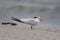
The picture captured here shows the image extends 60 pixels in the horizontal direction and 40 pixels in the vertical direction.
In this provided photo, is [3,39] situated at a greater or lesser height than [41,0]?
greater

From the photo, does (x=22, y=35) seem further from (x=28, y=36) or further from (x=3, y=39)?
(x=3, y=39)

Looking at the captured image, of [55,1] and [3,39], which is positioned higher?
[3,39]

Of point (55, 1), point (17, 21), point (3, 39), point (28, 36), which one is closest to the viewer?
point (3, 39)

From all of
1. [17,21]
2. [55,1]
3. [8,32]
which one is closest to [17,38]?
[8,32]

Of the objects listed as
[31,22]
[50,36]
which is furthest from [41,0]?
[50,36]

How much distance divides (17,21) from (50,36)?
5.70ft

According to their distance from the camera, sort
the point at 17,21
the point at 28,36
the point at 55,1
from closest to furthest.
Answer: the point at 28,36 → the point at 17,21 → the point at 55,1

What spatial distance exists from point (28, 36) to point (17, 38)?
0.99 ft

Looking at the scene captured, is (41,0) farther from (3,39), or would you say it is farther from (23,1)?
(3,39)

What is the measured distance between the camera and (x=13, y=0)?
14.9 metres

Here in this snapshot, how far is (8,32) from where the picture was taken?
4.82 metres

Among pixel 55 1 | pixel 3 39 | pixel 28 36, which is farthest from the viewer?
pixel 55 1

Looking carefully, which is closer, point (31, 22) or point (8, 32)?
point (8, 32)

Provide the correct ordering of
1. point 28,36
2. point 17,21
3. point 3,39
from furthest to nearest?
point 17,21 < point 28,36 < point 3,39
